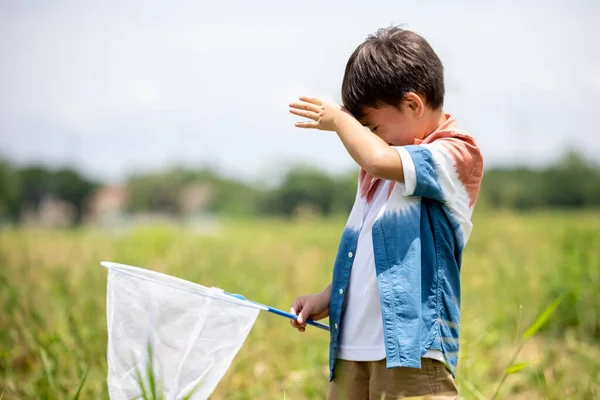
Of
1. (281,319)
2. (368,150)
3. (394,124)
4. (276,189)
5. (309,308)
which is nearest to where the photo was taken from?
(368,150)

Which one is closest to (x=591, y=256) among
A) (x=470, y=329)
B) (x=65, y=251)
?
(x=470, y=329)

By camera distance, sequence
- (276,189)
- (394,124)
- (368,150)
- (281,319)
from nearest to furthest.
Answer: (368,150) < (394,124) < (281,319) < (276,189)

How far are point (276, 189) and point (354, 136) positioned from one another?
1992cm

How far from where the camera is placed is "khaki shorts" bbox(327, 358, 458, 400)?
1.47 metres

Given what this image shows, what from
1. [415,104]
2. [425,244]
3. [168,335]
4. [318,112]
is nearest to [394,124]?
[415,104]

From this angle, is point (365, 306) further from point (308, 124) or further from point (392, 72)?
point (392, 72)

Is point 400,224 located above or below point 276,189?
above

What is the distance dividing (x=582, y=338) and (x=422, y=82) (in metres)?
2.49

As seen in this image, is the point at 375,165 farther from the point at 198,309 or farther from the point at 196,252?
the point at 196,252

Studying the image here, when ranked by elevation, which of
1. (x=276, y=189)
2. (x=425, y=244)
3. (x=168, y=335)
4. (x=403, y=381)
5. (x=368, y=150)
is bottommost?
(x=276, y=189)

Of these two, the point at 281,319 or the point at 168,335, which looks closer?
the point at 168,335

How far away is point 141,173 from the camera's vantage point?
37.6 m

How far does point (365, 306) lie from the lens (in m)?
1.53

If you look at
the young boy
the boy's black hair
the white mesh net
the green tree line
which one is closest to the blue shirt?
the young boy
